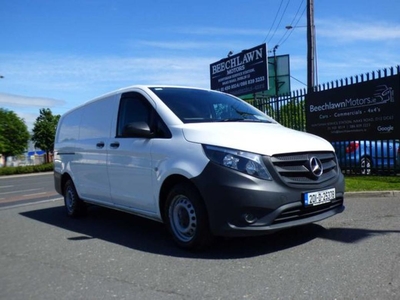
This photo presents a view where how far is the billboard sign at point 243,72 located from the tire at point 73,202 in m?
13.6

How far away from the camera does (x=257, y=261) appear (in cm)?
409

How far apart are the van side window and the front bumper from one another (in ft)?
3.13

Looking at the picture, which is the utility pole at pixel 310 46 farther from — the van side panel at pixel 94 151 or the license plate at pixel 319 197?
the license plate at pixel 319 197

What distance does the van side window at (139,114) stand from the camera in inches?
192

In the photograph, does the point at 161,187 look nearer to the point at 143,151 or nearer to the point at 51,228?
the point at 143,151

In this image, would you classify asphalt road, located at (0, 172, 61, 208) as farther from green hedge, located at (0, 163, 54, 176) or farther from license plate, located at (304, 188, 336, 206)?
green hedge, located at (0, 163, 54, 176)

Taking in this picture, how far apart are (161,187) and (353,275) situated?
2245mm

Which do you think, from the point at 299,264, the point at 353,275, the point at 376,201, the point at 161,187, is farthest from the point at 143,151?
the point at 376,201

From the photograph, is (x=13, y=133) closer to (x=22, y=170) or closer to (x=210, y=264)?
(x=22, y=170)

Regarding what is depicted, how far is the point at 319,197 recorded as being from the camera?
437 cm

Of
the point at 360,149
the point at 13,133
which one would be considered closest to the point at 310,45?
the point at 360,149

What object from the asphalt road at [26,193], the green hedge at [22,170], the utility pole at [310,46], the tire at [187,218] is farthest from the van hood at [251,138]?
the green hedge at [22,170]

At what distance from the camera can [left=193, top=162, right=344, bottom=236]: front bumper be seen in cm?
399

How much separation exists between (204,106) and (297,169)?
1676 mm
